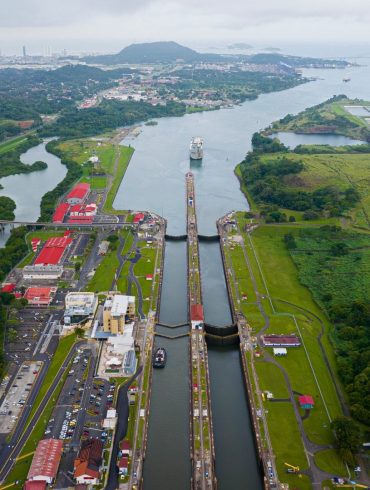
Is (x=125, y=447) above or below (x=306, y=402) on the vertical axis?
below

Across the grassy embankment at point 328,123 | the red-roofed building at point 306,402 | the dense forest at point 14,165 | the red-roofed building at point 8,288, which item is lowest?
the red-roofed building at point 306,402

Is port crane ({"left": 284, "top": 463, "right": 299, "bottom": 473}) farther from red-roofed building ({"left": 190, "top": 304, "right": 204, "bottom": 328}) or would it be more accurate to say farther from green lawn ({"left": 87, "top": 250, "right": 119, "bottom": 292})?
green lawn ({"left": 87, "top": 250, "right": 119, "bottom": 292})

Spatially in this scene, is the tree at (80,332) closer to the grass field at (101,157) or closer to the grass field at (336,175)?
the grass field at (101,157)

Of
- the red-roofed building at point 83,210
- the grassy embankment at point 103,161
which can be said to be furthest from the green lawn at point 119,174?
the red-roofed building at point 83,210

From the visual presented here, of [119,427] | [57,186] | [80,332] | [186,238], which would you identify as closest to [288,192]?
[186,238]

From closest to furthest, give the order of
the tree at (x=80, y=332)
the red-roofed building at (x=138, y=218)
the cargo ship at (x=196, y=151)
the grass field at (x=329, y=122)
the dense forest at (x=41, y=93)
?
the tree at (x=80, y=332) → the red-roofed building at (x=138, y=218) → the cargo ship at (x=196, y=151) → the grass field at (x=329, y=122) → the dense forest at (x=41, y=93)

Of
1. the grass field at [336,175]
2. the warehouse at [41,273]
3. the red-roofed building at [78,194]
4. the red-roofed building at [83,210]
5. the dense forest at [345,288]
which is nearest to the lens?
the dense forest at [345,288]

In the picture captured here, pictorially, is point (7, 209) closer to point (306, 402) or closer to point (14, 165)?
point (14, 165)
